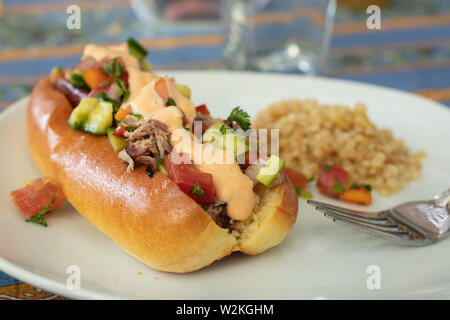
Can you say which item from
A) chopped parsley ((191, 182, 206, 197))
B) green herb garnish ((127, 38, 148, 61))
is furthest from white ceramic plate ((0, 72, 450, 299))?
green herb garnish ((127, 38, 148, 61))

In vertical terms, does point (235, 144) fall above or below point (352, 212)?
above

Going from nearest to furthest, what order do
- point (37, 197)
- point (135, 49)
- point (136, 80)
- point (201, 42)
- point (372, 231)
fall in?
point (372, 231) < point (37, 197) < point (136, 80) < point (135, 49) < point (201, 42)

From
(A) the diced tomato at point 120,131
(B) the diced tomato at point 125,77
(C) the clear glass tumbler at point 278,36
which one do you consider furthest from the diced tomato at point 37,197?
(C) the clear glass tumbler at point 278,36

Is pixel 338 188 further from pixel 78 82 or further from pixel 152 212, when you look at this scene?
pixel 78 82

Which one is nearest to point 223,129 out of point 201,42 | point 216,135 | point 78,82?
point 216,135

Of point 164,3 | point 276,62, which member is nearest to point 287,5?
point 276,62

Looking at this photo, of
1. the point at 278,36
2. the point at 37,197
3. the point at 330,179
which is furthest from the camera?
the point at 278,36

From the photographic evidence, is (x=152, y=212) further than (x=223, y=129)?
No
